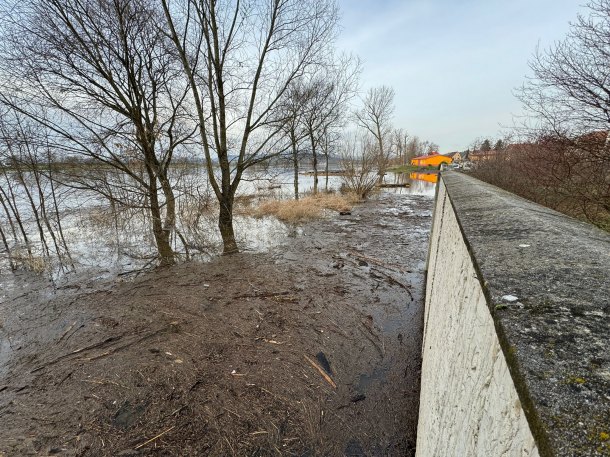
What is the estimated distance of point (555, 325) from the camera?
1.94ft

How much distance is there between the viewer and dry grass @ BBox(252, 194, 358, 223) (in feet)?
40.9

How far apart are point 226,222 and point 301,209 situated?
17.4 feet

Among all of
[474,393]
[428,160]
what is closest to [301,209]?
[474,393]

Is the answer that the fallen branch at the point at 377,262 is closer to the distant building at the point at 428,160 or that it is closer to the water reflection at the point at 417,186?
the water reflection at the point at 417,186

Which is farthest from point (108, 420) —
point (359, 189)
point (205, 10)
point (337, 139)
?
point (337, 139)

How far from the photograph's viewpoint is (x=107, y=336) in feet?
12.5

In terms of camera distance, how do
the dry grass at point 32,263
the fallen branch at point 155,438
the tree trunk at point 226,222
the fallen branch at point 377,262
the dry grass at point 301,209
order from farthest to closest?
the dry grass at point 301,209 < the tree trunk at point 226,222 < the dry grass at point 32,263 < the fallen branch at point 377,262 < the fallen branch at point 155,438

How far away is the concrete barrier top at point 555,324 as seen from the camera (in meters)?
0.38

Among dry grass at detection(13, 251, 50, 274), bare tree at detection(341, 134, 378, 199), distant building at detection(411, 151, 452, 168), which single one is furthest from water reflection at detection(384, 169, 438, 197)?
distant building at detection(411, 151, 452, 168)

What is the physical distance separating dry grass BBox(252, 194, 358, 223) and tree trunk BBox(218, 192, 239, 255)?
4275mm

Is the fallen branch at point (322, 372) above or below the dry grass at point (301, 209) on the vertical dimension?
below

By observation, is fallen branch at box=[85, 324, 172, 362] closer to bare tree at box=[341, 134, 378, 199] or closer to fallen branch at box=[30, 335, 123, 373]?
fallen branch at box=[30, 335, 123, 373]

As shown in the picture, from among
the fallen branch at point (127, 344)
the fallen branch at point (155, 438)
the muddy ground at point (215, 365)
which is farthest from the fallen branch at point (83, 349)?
the fallen branch at point (155, 438)

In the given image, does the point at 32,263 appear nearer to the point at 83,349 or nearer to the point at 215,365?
the point at 83,349
